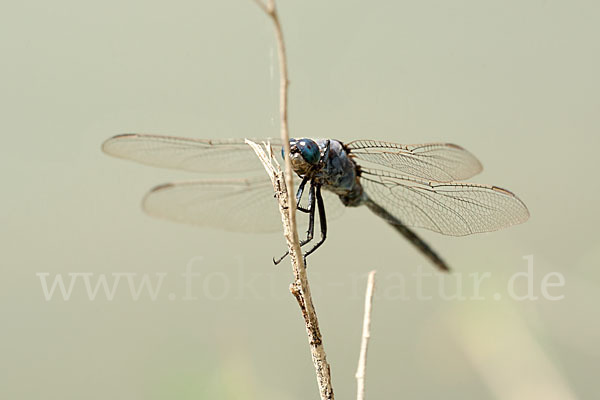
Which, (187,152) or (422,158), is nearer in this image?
(422,158)

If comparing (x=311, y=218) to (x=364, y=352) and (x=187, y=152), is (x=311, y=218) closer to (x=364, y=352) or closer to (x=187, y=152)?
(x=187, y=152)

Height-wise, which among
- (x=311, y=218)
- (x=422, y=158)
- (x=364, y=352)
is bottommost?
(x=364, y=352)

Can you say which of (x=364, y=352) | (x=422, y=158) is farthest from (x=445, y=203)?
(x=364, y=352)

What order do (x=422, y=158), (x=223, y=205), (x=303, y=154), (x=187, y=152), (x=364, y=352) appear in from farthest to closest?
1. (x=223, y=205)
2. (x=187, y=152)
3. (x=422, y=158)
4. (x=303, y=154)
5. (x=364, y=352)

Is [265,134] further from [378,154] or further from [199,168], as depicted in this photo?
[378,154]

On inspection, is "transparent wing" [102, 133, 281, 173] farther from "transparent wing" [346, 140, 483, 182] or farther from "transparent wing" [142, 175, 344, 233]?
"transparent wing" [346, 140, 483, 182]

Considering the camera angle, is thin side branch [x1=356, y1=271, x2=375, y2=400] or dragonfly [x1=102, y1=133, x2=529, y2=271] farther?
dragonfly [x1=102, y1=133, x2=529, y2=271]

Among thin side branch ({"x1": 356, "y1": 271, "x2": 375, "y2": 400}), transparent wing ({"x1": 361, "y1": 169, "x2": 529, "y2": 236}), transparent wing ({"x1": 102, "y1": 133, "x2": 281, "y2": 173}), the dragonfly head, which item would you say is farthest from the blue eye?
thin side branch ({"x1": 356, "y1": 271, "x2": 375, "y2": 400})
